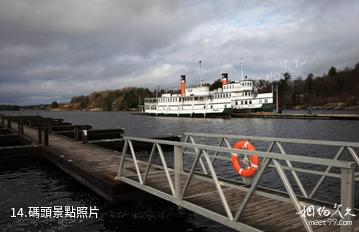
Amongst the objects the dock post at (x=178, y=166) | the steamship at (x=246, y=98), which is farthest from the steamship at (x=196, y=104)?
the dock post at (x=178, y=166)

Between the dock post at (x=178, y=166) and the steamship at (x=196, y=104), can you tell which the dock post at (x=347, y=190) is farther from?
the steamship at (x=196, y=104)

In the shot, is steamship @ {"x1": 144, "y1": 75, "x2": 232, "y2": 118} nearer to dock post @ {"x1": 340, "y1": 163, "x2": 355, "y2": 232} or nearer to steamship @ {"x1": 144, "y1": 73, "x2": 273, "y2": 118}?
steamship @ {"x1": 144, "y1": 73, "x2": 273, "y2": 118}

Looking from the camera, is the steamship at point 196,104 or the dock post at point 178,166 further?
the steamship at point 196,104

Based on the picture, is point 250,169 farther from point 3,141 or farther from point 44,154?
point 3,141

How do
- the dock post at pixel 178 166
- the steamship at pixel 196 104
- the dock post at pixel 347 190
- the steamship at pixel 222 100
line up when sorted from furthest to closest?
the steamship at pixel 222 100 → the steamship at pixel 196 104 → the dock post at pixel 178 166 → the dock post at pixel 347 190

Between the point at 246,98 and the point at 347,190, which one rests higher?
the point at 246,98

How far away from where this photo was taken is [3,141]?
29.2 metres

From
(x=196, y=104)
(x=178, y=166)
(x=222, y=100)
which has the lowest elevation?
Result: (x=178, y=166)

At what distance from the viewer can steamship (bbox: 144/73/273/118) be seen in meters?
87.8

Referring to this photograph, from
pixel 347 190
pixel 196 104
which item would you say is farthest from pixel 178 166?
pixel 196 104

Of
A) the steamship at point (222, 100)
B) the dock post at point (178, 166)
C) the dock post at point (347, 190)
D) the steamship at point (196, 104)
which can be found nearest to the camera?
the dock post at point (347, 190)

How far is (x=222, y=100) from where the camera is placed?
8806 cm

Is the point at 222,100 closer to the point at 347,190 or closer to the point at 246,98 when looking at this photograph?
the point at 246,98

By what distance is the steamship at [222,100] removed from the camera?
8781cm
